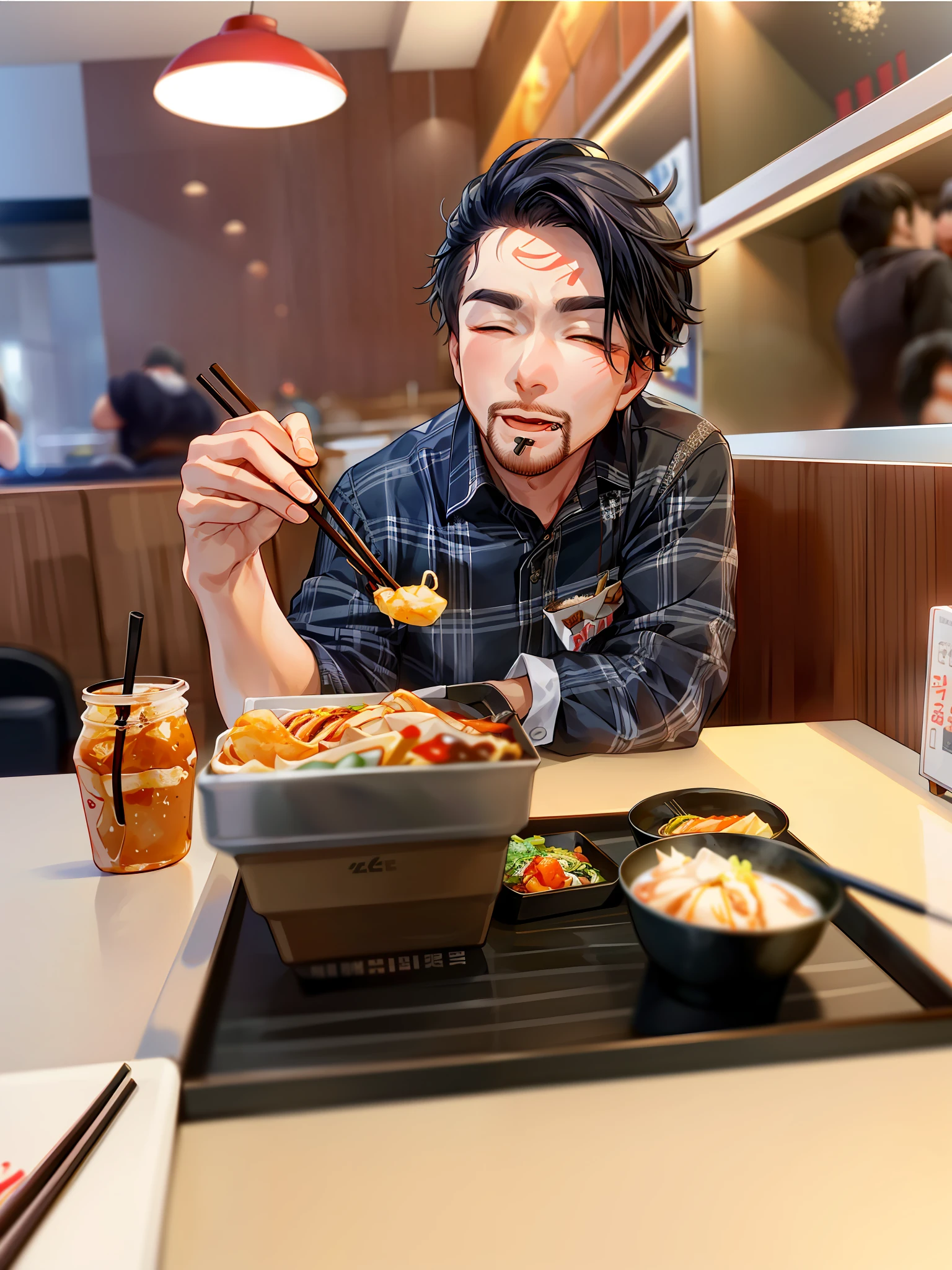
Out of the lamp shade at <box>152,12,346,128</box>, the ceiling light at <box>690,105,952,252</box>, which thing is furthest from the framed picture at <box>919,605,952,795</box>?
the lamp shade at <box>152,12,346,128</box>

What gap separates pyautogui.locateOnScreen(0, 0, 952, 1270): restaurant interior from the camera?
1.67 ft

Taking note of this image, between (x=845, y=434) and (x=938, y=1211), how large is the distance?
1.26 metres

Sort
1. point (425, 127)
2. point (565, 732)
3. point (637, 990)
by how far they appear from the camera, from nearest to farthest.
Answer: point (637, 990) < point (565, 732) < point (425, 127)

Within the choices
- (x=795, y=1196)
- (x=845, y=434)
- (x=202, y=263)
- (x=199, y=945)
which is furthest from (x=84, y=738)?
(x=202, y=263)

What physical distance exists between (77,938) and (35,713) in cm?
140

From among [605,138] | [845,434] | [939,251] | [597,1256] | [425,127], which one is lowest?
[597,1256]

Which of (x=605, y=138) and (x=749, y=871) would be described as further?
(x=605, y=138)

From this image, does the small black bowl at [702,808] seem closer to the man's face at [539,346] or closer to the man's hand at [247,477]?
the man's hand at [247,477]

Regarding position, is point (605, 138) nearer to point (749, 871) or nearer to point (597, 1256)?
point (749, 871)

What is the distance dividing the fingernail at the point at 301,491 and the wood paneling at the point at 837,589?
2.58ft

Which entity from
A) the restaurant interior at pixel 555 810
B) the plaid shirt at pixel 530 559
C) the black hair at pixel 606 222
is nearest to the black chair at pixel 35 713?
the restaurant interior at pixel 555 810

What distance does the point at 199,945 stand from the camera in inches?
29.0

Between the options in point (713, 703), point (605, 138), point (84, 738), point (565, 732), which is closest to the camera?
point (84, 738)

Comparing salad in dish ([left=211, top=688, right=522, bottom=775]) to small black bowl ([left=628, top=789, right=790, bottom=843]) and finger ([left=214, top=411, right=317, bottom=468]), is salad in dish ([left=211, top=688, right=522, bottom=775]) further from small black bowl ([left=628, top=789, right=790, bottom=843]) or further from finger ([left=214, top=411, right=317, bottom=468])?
finger ([left=214, top=411, right=317, bottom=468])
